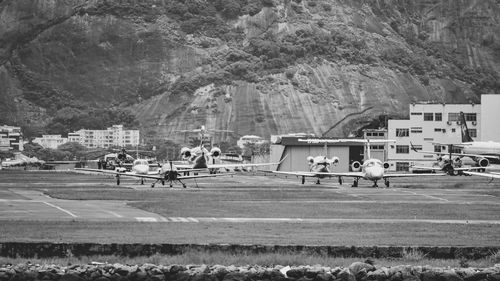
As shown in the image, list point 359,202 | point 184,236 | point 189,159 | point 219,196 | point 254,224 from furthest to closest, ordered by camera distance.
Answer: point 189,159 → point 219,196 → point 359,202 → point 254,224 → point 184,236

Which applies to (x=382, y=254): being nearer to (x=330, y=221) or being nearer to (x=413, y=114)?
(x=330, y=221)

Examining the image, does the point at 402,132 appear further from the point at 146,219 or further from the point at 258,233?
the point at 258,233

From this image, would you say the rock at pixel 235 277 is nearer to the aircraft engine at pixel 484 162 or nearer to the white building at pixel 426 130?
the aircraft engine at pixel 484 162

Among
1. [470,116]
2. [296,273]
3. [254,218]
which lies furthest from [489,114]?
[296,273]

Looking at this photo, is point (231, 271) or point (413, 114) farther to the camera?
point (413, 114)

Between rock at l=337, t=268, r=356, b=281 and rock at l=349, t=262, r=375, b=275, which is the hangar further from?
rock at l=337, t=268, r=356, b=281

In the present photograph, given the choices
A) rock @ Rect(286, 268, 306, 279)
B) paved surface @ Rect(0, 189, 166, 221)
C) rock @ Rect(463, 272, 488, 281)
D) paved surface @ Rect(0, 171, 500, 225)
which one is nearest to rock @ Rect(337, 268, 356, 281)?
rock @ Rect(286, 268, 306, 279)

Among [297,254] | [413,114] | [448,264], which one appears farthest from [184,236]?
[413,114]
